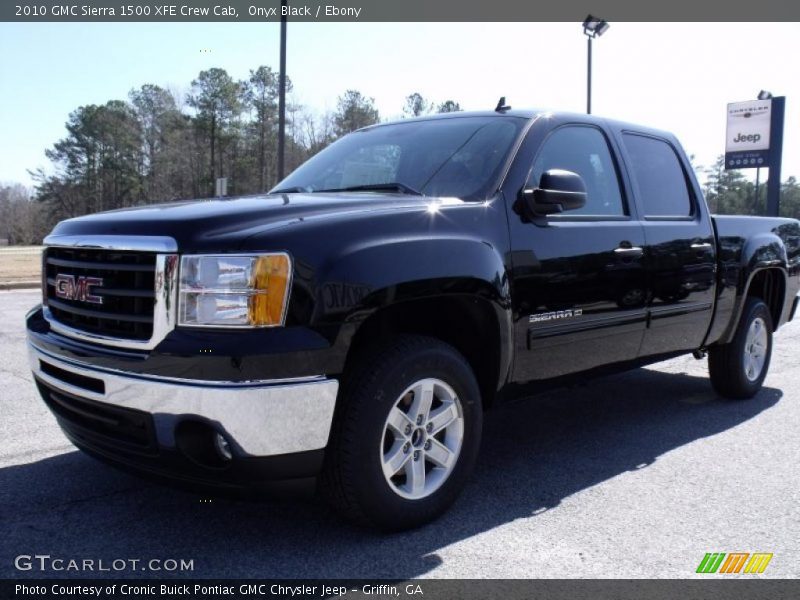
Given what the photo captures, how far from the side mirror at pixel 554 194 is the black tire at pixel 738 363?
Answer: 8.16 ft

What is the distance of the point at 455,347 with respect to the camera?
352cm

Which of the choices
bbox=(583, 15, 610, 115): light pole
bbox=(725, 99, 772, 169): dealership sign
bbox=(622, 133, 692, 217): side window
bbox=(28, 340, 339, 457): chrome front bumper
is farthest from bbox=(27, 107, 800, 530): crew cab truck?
bbox=(725, 99, 772, 169): dealership sign

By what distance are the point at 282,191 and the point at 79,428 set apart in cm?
180

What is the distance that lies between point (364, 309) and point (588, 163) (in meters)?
2.02

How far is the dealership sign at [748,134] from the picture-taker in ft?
106

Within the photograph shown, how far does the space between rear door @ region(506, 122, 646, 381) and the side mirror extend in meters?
0.06

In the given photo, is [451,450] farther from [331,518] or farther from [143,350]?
[143,350]

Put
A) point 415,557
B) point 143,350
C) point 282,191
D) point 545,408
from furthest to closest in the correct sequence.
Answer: point 545,408 → point 282,191 → point 415,557 → point 143,350

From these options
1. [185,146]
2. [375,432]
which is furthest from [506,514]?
[185,146]

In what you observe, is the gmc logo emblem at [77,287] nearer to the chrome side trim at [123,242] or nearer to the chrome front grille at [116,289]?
the chrome front grille at [116,289]

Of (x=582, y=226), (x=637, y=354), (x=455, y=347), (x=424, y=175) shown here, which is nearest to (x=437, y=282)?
(x=455, y=347)

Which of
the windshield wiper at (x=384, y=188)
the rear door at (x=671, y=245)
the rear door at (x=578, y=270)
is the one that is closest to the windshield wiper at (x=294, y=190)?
the windshield wiper at (x=384, y=188)

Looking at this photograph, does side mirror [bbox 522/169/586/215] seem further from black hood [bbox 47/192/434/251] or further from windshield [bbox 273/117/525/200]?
black hood [bbox 47/192/434/251]

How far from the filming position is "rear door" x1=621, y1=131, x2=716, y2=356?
172 inches
